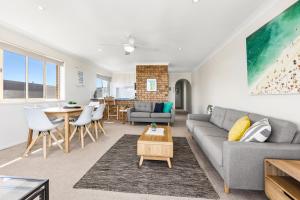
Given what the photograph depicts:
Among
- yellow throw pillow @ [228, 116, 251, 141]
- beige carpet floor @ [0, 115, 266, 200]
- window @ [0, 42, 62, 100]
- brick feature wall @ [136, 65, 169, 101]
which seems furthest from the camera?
brick feature wall @ [136, 65, 169, 101]

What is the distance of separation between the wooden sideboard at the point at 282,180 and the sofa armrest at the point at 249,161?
0.07m

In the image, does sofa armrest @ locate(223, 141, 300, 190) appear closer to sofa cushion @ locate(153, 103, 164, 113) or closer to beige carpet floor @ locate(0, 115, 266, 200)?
beige carpet floor @ locate(0, 115, 266, 200)

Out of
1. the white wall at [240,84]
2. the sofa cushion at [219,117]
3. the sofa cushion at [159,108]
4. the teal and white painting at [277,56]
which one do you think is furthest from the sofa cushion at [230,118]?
the sofa cushion at [159,108]

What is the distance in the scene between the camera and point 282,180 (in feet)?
4.44

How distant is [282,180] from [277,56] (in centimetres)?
160

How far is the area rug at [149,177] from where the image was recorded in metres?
1.69

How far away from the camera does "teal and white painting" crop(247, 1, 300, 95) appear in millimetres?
1768

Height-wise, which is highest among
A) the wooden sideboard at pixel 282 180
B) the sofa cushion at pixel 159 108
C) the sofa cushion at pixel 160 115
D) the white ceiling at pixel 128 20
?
the white ceiling at pixel 128 20

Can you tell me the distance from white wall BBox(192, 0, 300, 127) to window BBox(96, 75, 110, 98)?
17.7 ft

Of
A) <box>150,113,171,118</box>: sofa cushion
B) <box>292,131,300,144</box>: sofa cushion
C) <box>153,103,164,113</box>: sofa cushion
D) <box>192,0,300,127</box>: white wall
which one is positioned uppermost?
<box>192,0,300,127</box>: white wall

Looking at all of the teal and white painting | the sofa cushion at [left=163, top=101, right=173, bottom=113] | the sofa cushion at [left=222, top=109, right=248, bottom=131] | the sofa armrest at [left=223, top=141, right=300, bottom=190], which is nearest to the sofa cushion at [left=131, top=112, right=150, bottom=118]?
the sofa cushion at [left=163, top=101, right=173, bottom=113]

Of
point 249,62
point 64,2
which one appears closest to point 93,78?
point 64,2

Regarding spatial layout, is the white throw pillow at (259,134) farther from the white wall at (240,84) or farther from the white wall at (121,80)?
the white wall at (121,80)

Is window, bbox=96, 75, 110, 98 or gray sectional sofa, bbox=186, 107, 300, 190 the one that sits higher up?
window, bbox=96, 75, 110, 98
